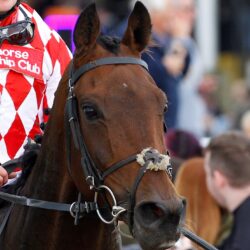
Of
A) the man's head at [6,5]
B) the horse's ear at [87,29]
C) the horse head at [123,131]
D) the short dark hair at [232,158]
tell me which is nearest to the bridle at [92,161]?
the horse head at [123,131]

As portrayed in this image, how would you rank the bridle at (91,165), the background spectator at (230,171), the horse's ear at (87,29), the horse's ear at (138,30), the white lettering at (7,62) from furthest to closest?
the background spectator at (230,171) → the white lettering at (7,62) → the horse's ear at (138,30) → the horse's ear at (87,29) → the bridle at (91,165)

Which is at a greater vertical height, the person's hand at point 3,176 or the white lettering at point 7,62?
the white lettering at point 7,62

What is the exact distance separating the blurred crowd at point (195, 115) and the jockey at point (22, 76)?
0.54 metres

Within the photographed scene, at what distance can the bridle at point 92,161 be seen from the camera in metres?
4.01

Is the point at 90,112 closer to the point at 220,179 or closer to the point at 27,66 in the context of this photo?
the point at 27,66

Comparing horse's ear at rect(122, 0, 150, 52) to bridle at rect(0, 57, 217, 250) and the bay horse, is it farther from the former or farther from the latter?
bridle at rect(0, 57, 217, 250)

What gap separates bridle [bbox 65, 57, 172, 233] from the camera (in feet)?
13.2

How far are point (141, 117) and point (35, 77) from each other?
34.5 inches

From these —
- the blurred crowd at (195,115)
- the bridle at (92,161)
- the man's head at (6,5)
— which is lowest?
the blurred crowd at (195,115)

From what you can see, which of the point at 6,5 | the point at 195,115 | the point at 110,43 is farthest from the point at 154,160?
the point at 195,115

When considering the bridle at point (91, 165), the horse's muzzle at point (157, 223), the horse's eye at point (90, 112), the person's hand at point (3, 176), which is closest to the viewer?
the horse's muzzle at point (157, 223)

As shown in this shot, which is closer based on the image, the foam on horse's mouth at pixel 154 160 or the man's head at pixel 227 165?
the foam on horse's mouth at pixel 154 160

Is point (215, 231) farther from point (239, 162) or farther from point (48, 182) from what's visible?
point (48, 182)

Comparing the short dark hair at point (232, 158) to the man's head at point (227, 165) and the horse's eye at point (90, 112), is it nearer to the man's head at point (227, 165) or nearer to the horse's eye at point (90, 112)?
the man's head at point (227, 165)
